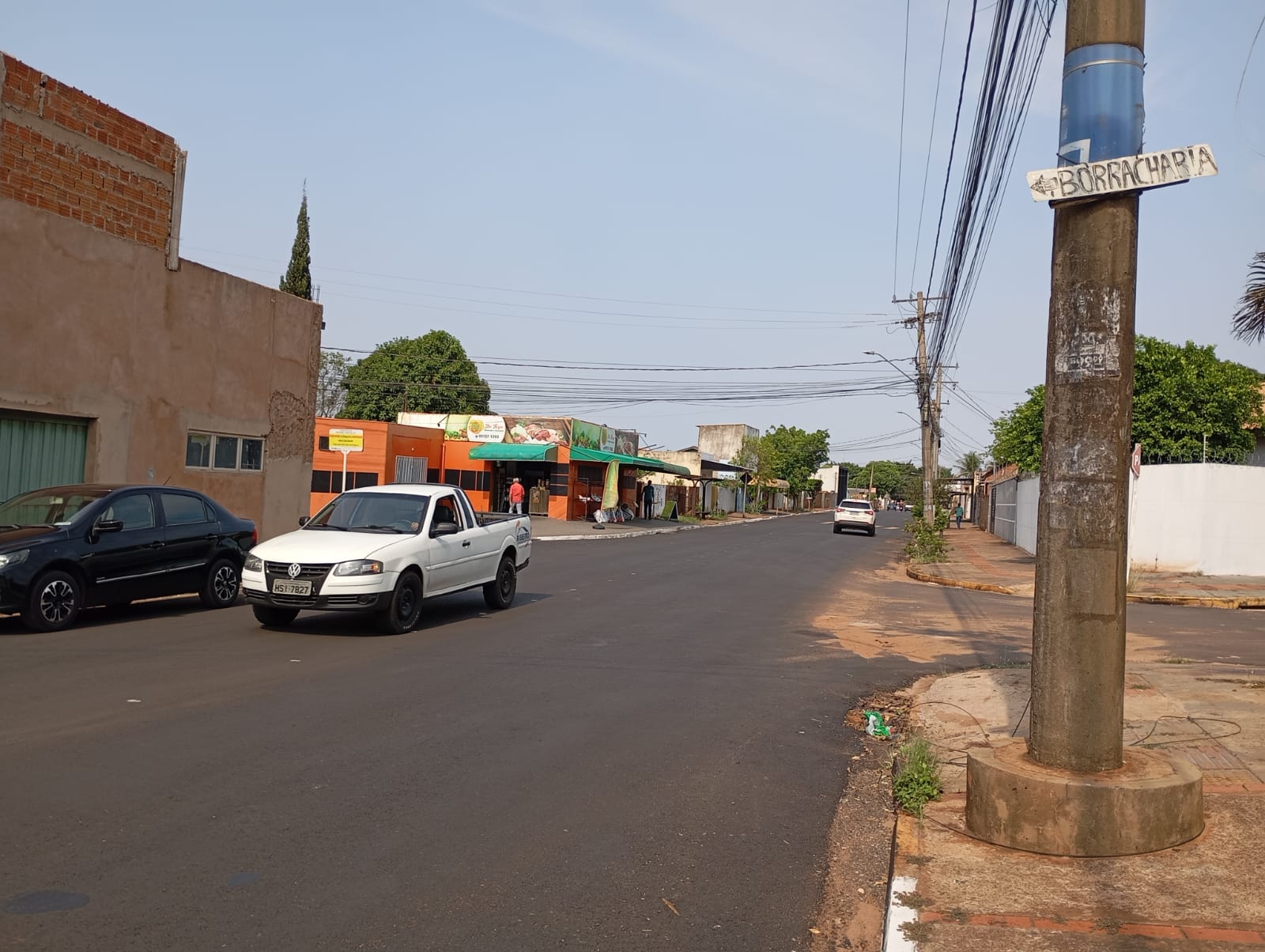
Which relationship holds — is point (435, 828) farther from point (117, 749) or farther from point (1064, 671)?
point (1064, 671)

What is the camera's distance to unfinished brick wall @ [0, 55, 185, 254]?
47.8 ft

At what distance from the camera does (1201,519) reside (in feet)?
78.2

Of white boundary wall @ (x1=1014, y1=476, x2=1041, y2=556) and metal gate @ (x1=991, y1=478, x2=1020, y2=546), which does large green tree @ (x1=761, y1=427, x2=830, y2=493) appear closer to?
metal gate @ (x1=991, y1=478, x2=1020, y2=546)

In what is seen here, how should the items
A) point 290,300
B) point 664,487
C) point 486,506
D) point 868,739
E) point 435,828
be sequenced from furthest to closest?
point 664,487
point 486,506
point 290,300
point 868,739
point 435,828

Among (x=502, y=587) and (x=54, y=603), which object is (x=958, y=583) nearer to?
(x=502, y=587)

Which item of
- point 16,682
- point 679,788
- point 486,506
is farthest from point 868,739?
point 486,506

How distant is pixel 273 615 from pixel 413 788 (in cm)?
667

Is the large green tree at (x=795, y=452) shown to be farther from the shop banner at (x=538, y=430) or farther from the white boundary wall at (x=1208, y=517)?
the white boundary wall at (x=1208, y=517)

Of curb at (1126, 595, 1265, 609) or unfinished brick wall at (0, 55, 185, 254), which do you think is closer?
unfinished brick wall at (0, 55, 185, 254)

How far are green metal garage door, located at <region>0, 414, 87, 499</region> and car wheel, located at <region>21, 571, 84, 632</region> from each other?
3.68 m

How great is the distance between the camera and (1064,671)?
17.2 ft

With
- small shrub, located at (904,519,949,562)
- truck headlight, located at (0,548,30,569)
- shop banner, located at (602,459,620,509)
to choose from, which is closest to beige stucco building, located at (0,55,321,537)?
truck headlight, located at (0,548,30,569)

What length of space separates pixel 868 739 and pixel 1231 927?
154 inches

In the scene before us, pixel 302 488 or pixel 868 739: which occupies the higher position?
pixel 302 488
